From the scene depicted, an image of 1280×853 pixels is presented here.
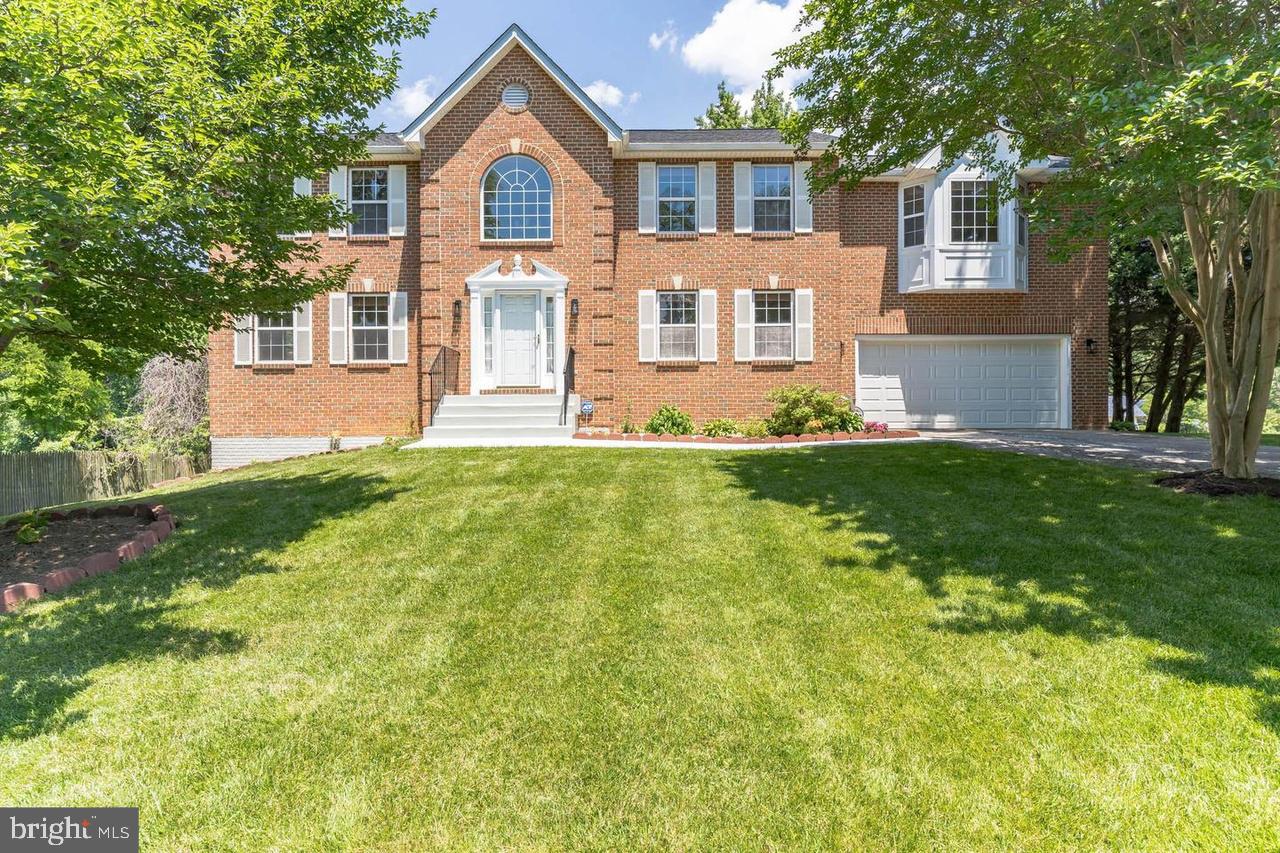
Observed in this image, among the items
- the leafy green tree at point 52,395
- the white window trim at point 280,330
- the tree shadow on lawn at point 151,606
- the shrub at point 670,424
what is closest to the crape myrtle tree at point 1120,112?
the shrub at point 670,424

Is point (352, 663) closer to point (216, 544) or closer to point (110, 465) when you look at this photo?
point (216, 544)

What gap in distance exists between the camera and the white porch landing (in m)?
11.0

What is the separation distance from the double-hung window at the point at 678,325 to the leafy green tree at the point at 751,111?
1142 centimetres

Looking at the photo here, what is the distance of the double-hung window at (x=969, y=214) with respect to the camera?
1331 cm

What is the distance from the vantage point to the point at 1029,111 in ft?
24.1

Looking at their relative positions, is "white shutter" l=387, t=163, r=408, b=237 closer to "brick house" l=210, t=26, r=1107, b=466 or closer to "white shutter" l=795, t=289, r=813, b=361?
"brick house" l=210, t=26, r=1107, b=466

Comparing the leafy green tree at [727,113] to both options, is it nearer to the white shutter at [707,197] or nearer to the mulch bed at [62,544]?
the white shutter at [707,197]

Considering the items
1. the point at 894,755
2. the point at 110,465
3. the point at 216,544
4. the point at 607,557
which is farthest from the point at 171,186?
A: the point at 110,465

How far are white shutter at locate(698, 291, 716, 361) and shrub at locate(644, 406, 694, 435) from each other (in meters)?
1.85

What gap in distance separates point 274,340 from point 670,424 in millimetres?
9176

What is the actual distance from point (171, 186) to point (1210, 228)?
10.5 m

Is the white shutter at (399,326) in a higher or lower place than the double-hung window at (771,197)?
lower

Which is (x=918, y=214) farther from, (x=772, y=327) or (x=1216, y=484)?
(x=1216, y=484)

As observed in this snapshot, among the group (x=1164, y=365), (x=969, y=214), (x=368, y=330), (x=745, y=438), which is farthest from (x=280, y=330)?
(x=1164, y=365)
